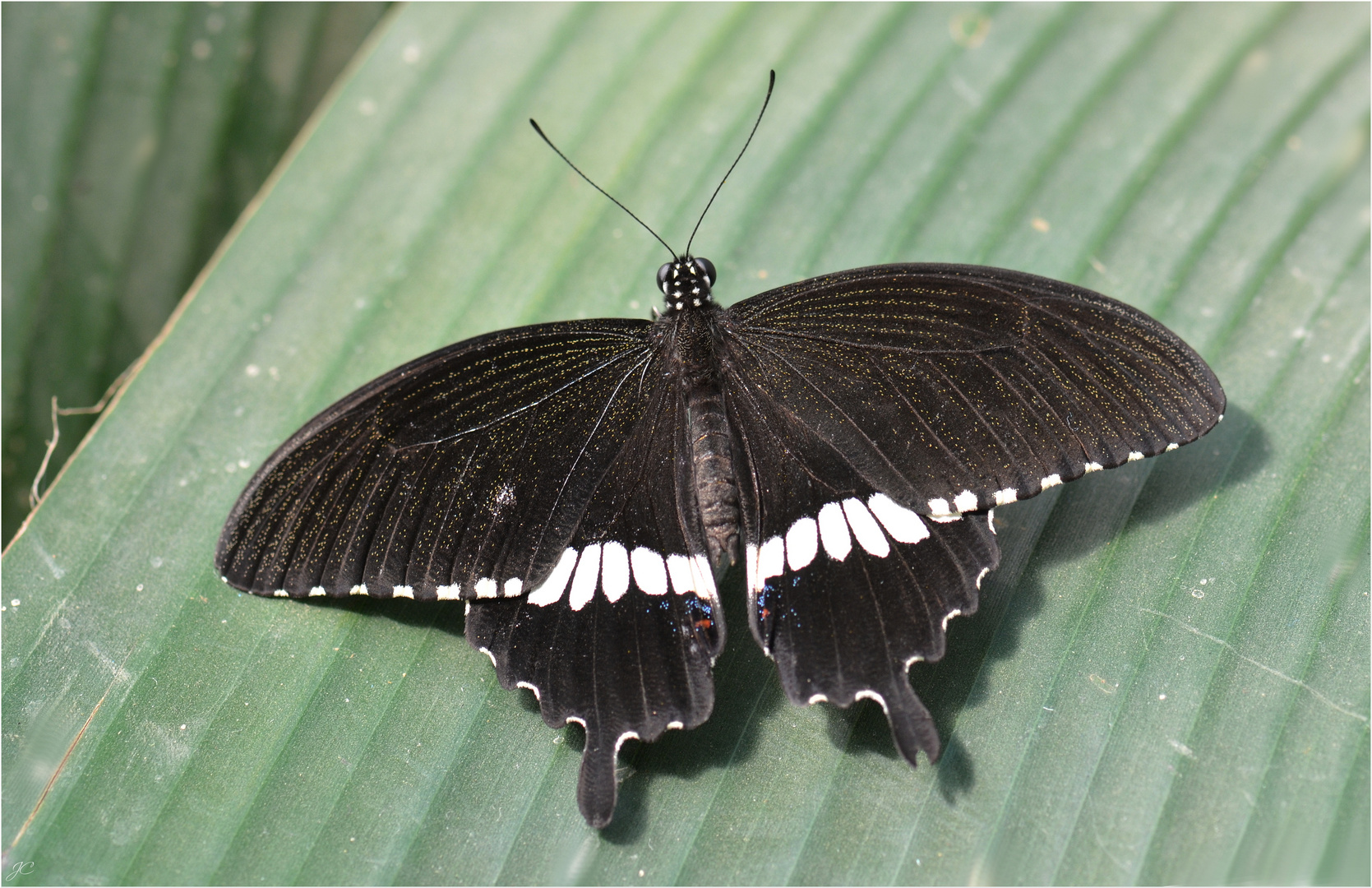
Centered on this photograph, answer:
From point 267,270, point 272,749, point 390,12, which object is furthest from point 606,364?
point 390,12

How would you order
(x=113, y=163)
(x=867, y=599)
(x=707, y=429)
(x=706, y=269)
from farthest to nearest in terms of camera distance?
(x=113, y=163)
(x=706, y=269)
(x=707, y=429)
(x=867, y=599)

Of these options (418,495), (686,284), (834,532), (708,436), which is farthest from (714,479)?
(418,495)

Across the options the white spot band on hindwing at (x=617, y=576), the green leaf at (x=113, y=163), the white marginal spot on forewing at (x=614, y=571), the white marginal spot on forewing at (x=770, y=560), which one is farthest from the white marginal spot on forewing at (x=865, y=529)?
the green leaf at (x=113, y=163)

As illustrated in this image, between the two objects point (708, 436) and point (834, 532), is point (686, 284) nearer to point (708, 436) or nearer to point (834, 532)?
point (708, 436)

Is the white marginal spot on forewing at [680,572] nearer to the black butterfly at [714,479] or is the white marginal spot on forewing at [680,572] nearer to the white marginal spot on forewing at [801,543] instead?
the black butterfly at [714,479]

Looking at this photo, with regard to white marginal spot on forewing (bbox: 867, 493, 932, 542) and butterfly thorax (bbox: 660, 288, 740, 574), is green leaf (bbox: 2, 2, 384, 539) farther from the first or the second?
white marginal spot on forewing (bbox: 867, 493, 932, 542)

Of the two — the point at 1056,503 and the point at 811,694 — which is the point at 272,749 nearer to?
the point at 811,694
